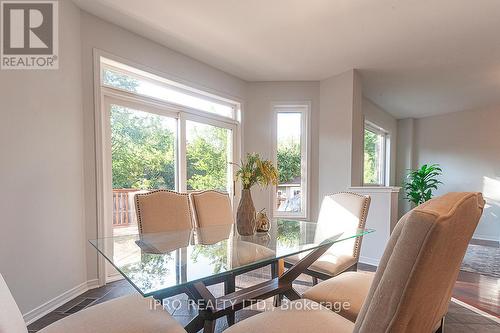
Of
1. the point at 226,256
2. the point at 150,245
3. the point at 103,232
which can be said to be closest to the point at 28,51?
the point at 103,232

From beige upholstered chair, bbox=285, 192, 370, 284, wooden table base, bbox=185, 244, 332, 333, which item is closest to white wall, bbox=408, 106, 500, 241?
beige upholstered chair, bbox=285, 192, 370, 284

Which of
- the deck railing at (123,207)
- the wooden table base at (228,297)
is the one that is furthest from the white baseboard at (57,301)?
the wooden table base at (228,297)

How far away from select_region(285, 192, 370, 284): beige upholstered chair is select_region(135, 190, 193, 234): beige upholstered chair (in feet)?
3.18

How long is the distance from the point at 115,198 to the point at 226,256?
178cm

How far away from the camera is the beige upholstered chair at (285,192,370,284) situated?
1.99 metres

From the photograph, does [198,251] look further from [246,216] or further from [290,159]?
[290,159]

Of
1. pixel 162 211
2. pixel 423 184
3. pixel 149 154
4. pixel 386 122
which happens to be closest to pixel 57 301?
pixel 162 211

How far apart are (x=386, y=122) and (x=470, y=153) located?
1.74 m

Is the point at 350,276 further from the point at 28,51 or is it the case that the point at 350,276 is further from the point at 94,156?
the point at 28,51

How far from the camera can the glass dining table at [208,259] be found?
4.10ft

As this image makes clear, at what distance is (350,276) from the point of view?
5.41 ft

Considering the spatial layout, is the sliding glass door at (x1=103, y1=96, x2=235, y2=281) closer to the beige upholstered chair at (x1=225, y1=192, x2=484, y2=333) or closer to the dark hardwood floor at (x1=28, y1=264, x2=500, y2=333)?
the dark hardwood floor at (x1=28, y1=264, x2=500, y2=333)

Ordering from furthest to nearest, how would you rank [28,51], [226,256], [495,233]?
1. [495,233]
2. [28,51]
3. [226,256]

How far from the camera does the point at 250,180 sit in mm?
1963
